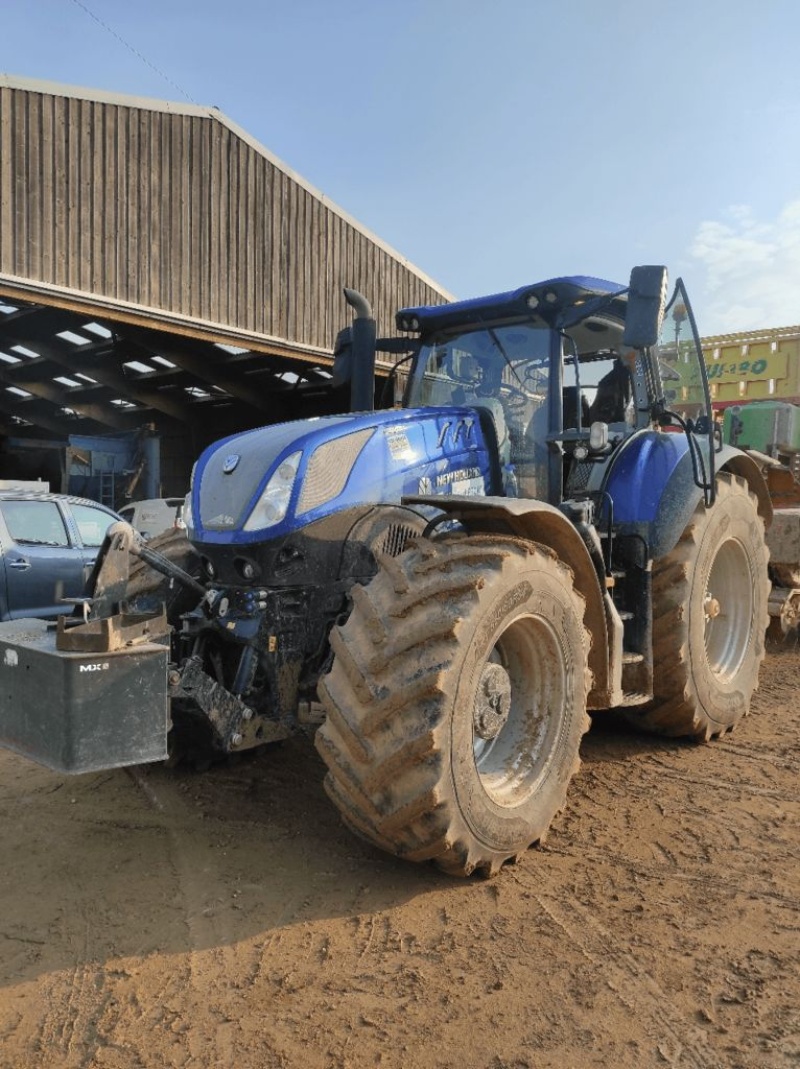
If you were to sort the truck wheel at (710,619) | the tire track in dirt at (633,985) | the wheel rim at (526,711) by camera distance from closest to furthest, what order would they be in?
the tire track in dirt at (633,985)
the wheel rim at (526,711)
the truck wheel at (710,619)

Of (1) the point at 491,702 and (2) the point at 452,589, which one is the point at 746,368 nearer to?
(1) the point at 491,702

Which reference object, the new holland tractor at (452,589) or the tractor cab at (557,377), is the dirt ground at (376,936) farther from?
the tractor cab at (557,377)

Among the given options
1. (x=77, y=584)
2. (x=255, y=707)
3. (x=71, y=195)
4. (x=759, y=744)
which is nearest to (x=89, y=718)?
(x=255, y=707)

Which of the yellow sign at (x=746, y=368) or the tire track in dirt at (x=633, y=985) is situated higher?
the yellow sign at (x=746, y=368)

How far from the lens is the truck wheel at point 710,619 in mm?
4820

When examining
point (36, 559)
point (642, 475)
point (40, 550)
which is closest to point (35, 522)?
point (40, 550)

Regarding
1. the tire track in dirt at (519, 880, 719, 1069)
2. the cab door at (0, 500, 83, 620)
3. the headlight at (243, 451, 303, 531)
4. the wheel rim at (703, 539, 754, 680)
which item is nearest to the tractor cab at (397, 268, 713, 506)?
the wheel rim at (703, 539, 754, 680)

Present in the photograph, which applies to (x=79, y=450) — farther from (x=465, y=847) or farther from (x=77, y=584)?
(x=465, y=847)

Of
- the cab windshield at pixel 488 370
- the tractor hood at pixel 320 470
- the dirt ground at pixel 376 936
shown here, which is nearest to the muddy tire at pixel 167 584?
the tractor hood at pixel 320 470

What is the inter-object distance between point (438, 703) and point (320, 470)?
1.27 m

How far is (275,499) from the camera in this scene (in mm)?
3688

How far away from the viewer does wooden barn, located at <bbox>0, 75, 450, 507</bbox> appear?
10570 millimetres

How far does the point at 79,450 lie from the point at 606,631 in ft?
52.1

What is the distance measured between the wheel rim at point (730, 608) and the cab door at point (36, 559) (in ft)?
18.2
